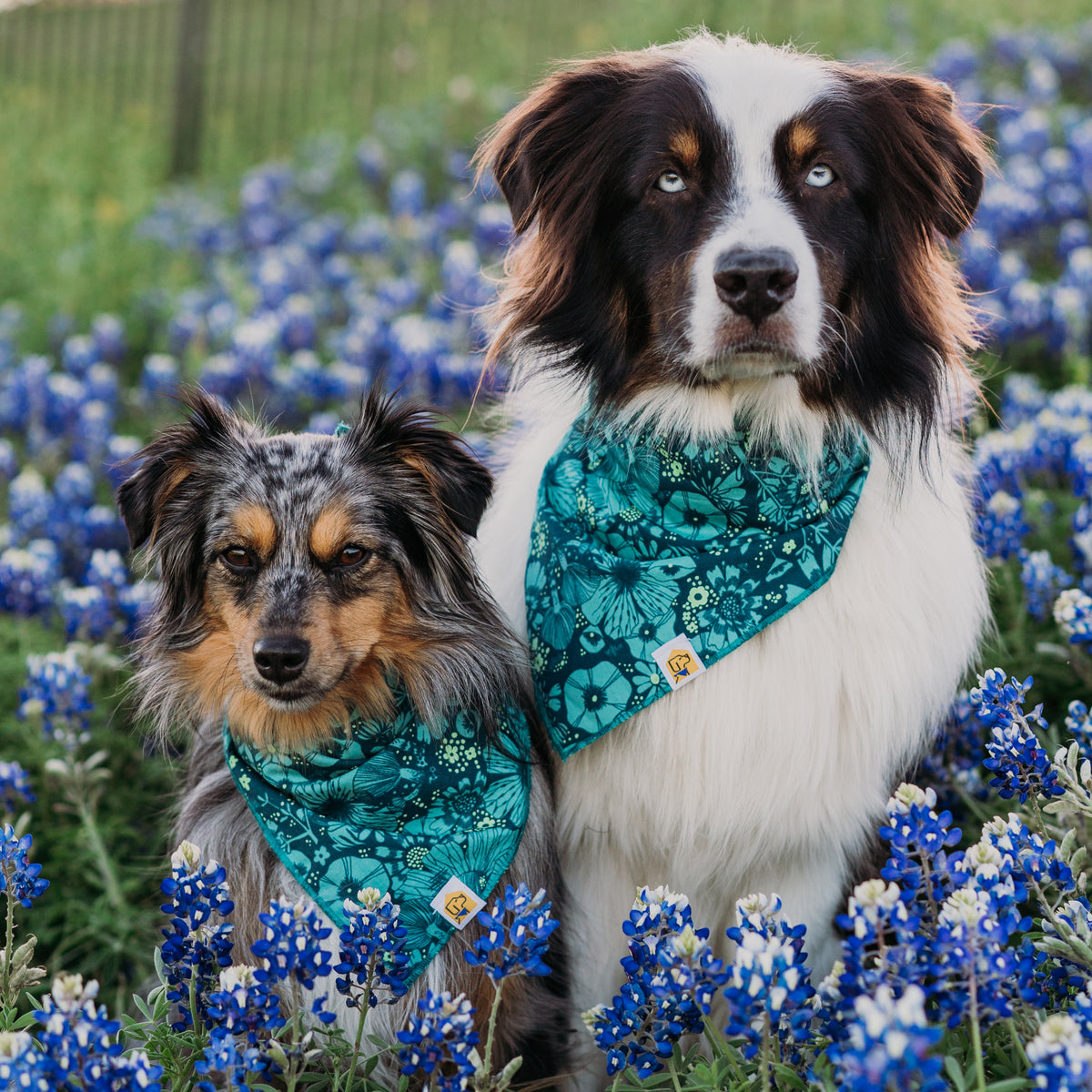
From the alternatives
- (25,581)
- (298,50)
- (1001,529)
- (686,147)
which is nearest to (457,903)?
(686,147)

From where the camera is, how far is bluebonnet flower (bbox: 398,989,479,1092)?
219cm

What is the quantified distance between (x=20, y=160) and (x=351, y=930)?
973 centimetres

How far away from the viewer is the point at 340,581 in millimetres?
2957

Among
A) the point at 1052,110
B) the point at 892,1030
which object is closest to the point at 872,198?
the point at 892,1030

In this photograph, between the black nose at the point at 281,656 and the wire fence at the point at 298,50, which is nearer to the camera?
the black nose at the point at 281,656

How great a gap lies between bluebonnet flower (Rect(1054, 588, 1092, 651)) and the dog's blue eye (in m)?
1.26

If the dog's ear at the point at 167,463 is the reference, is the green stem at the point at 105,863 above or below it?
below

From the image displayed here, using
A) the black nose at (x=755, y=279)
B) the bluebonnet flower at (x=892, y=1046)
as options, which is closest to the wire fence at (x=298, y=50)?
the black nose at (x=755, y=279)

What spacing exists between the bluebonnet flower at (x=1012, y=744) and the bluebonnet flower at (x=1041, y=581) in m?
1.20

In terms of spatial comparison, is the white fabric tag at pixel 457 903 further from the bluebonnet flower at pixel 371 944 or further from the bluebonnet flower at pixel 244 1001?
the bluebonnet flower at pixel 244 1001

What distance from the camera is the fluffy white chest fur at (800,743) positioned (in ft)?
10.1

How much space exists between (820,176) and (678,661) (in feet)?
4.04

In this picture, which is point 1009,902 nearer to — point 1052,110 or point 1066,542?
point 1066,542

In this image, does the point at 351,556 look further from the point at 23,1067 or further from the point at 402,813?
the point at 23,1067
